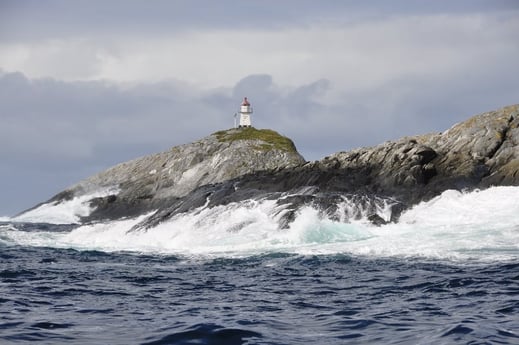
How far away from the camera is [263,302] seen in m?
20.4

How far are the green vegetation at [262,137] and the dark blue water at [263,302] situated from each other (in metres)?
37.5

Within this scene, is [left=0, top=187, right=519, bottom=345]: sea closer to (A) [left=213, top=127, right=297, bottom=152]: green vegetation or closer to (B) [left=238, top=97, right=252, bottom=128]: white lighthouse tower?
(A) [left=213, top=127, right=297, bottom=152]: green vegetation

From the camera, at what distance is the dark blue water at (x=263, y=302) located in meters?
15.6

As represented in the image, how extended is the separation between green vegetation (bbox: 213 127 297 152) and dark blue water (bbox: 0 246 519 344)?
37.5 metres

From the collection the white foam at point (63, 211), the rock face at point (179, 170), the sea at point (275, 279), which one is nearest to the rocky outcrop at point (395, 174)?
the sea at point (275, 279)

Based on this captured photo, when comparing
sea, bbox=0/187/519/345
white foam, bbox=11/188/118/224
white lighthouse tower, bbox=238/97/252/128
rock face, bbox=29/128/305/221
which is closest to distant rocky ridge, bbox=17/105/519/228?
sea, bbox=0/187/519/345

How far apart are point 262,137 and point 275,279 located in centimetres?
4596

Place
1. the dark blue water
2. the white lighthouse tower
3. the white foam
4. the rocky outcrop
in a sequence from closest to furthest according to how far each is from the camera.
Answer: the dark blue water < the rocky outcrop < the white foam < the white lighthouse tower

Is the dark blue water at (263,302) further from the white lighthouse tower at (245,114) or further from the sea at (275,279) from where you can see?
the white lighthouse tower at (245,114)

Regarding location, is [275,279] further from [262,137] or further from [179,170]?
[262,137]

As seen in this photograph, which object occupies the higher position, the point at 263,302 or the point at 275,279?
the point at 275,279

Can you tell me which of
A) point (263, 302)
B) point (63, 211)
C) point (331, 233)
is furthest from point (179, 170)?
point (263, 302)

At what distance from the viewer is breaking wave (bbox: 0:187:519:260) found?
3259cm

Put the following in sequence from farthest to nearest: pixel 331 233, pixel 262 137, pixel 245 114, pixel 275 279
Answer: pixel 245 114 < pixel 262 137 < pixel 331 233 < pixel 275 279
